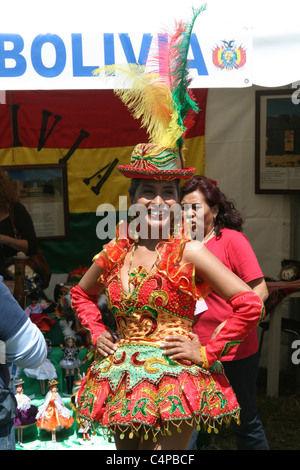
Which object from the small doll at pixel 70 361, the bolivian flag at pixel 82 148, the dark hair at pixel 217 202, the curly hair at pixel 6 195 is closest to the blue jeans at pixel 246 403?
the dark hair at pixel 217 202

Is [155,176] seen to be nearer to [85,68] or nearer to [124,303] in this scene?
[124,303]

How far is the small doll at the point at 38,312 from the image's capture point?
4.06 metres

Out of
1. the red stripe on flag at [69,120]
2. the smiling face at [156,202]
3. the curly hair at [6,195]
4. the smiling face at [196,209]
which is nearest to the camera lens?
the smiling face at [156,202]

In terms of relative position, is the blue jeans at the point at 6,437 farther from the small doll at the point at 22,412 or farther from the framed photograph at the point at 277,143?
the framed photograph at the point at 277,143

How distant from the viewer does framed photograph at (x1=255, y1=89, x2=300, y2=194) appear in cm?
507

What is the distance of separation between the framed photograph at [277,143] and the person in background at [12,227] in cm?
200

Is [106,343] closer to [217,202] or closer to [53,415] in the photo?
[217,202]

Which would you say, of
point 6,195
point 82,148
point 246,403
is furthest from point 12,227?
point 246,403

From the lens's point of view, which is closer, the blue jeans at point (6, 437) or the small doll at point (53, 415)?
the blue jeans at point (6, 437)

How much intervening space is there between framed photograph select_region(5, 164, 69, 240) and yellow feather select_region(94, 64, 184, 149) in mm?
2531

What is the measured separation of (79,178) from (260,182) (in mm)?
1556

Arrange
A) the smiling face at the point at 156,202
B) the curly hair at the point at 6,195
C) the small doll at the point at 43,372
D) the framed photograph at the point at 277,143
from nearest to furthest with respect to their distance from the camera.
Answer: the smiling face at the point at 156,202, the small doll at the point at 43,372, the curly hair at the point at 6,195, the framed photograph at the point at 277,143

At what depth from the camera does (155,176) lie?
228cm

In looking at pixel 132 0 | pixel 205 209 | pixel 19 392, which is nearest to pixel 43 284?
pixel 19 392
